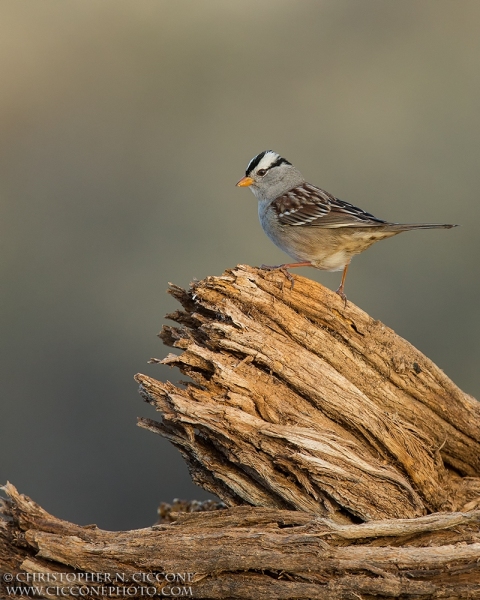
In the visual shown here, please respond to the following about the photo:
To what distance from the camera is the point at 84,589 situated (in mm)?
3582

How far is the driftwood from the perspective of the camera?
354 cm

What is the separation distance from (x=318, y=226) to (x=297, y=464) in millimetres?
2132

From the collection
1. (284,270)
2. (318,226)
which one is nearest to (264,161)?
(318,226)

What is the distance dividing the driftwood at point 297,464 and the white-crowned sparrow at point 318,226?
0.65 metres

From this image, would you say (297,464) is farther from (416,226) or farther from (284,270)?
(416,226)

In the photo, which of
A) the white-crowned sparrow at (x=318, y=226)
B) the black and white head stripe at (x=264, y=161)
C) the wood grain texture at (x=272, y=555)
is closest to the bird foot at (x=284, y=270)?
the white-crowned sparrow at (x=318, y=226)

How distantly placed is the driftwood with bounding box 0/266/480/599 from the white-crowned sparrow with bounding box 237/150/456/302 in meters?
0.65

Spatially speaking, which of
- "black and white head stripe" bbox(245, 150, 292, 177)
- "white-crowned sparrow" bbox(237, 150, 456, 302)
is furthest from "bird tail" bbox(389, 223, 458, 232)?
"black and white head stripe" bbox(245, 150, 292, 177)

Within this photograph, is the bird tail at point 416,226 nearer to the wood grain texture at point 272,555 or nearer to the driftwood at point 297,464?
the driftwood at point 297,464

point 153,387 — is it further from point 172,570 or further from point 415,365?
point 415,365

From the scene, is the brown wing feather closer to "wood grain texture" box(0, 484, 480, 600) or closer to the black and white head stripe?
the black and white head stripe

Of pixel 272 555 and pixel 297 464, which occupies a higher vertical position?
pixel 297 464

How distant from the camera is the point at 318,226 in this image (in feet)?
17.9

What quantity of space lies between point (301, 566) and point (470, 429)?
6.07 ft
